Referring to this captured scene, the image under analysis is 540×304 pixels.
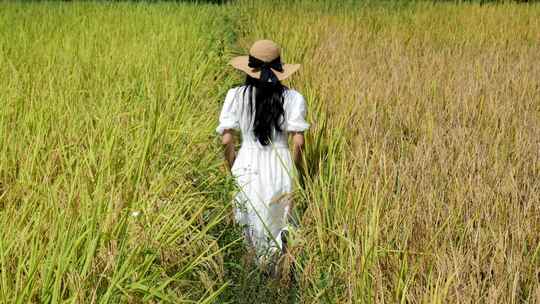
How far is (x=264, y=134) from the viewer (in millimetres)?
2338

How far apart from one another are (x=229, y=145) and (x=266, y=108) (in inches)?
8.2

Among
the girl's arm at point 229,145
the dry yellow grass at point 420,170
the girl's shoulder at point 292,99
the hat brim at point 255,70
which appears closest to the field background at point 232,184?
the dry yellow grass at point 420,170

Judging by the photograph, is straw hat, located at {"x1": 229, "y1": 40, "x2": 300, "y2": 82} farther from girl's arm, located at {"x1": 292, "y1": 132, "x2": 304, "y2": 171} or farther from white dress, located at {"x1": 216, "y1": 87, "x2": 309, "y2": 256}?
girl's arm, located at {"x1": 292, "y1": 132, "x2": 304, "y2": 171}

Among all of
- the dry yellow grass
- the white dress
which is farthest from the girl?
the dry yellow grass

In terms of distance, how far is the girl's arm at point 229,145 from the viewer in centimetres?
240

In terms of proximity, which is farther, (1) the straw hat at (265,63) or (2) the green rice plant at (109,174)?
(1) the straw hat at (265,63)

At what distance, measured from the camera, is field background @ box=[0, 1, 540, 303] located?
1522mm

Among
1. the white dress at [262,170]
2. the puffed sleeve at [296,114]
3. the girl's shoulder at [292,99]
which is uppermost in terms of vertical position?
the girl's shoulder at [292,99]

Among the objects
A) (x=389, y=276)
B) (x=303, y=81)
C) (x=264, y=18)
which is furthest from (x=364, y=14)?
(x=389, y=276)

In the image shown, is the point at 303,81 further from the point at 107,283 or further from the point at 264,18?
the point at 264,18

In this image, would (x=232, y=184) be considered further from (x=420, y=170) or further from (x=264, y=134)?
(x=420, y=170)

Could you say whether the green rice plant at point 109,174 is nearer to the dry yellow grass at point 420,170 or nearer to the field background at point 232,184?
the field background at point 232,184

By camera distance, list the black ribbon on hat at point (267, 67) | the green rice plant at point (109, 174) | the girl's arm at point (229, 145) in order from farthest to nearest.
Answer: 1. the girl's arm at point (229, 145)
2. the black ribbon on hat at point (267, 67)
3. the green rice plant at point (109, 174)

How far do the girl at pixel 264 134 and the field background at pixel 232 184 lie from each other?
0.27ft
